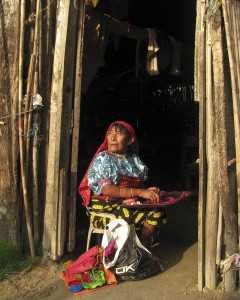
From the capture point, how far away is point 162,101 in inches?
375

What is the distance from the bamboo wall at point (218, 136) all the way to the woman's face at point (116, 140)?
1062mm

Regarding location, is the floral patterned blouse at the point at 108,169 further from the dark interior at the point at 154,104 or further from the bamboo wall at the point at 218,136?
the dark interior at the point at 154,104

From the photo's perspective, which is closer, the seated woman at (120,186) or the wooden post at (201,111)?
the wooden post at (201,111)

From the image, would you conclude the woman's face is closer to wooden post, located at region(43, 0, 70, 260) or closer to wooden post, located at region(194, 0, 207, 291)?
wooden post, located at region(43, 0, 70, 260)

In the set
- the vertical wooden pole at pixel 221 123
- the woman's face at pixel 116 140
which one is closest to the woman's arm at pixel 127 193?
the woman's face at pixel 116 140

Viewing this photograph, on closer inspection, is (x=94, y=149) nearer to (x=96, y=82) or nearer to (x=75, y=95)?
(x=96, y=82)

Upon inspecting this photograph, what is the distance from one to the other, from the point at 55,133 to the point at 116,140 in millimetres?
664

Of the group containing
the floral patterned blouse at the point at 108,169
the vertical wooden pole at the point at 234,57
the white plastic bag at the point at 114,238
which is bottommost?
the white plastic bag at the point at 114,238

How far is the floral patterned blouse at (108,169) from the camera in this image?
387 centimetres

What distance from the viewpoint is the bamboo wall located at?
308 centimetres

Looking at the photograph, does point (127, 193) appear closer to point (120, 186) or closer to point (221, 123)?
point (120, 186)

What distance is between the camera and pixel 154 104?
31.0ft

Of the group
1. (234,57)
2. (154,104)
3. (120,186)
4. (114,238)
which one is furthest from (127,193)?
(154,104)

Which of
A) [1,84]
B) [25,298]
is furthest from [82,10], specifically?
[25,298]
